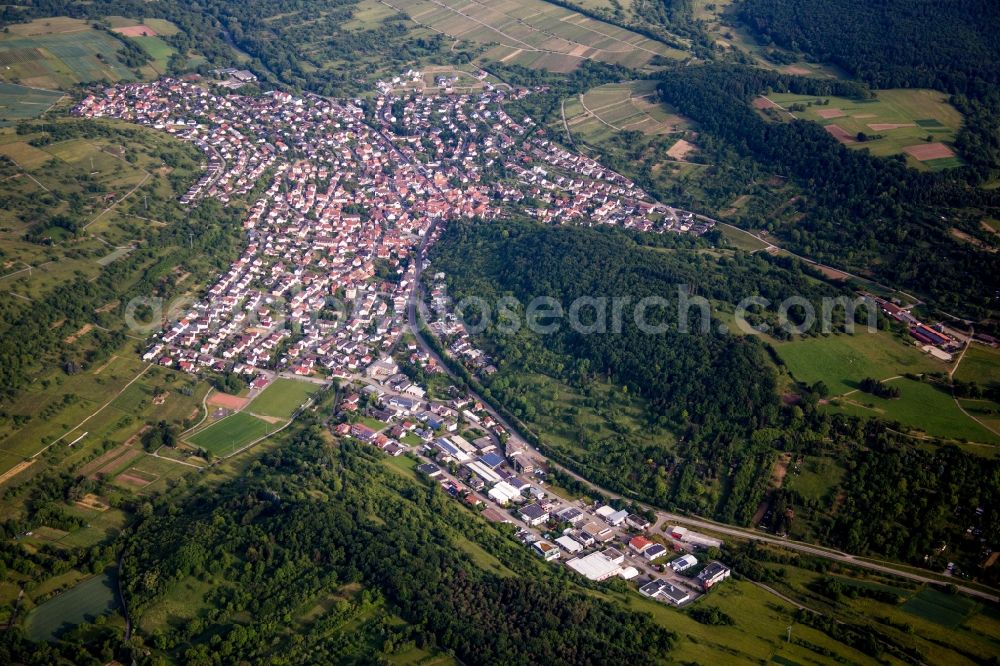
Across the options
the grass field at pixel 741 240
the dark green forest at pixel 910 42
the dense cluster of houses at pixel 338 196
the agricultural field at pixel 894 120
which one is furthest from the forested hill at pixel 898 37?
the dense cluster of houses at pixel 338 196

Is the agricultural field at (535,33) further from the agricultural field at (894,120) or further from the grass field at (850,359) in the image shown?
the grass field at (850,359)

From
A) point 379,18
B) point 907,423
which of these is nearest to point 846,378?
point 907,423

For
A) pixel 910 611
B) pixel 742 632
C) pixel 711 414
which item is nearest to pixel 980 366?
pixel 711 414

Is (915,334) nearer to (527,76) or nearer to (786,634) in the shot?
(786,634)

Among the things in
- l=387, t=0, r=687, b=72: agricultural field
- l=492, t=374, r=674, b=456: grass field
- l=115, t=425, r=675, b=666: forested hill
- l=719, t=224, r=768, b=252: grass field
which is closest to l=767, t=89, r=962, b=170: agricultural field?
l=719, t=224, r=768, b=252: grass field

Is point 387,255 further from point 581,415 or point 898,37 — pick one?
point 898,37
